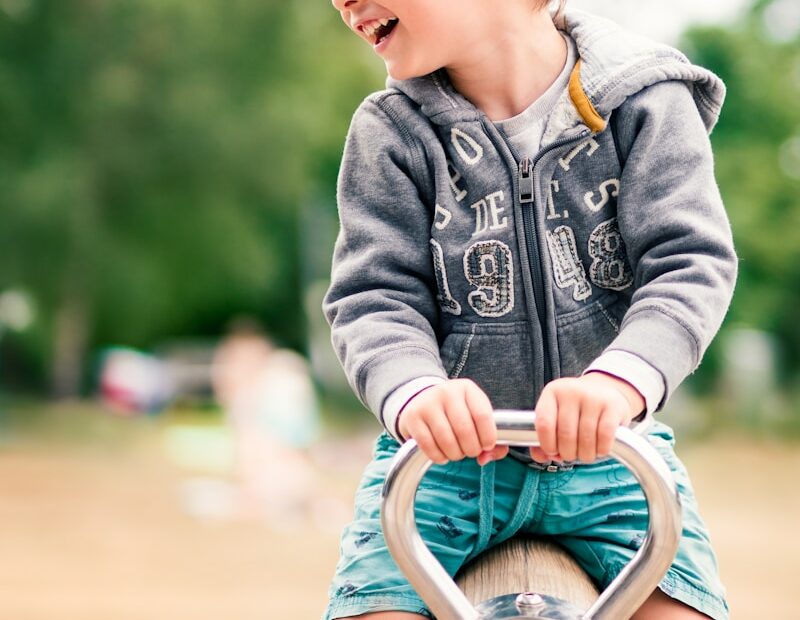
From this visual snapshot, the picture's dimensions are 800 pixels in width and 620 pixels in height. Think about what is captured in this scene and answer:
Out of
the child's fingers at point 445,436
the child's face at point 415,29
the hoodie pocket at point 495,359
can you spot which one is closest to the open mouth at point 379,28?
the child's face at point 415,29

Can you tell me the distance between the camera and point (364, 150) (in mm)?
947

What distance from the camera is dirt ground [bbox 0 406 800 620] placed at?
277 inches

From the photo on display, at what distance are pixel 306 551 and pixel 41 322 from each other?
3.71 m

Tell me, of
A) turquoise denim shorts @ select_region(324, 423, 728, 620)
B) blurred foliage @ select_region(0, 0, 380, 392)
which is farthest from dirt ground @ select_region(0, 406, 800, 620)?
turquoise denim shorts @ select_region(324, 423, 728, 620)

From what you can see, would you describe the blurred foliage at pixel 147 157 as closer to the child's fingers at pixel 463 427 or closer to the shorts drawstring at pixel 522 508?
the shorts drawstring at pixel 522 508

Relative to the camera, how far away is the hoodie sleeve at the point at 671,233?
784mm

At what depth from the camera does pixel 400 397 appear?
784 millimetres

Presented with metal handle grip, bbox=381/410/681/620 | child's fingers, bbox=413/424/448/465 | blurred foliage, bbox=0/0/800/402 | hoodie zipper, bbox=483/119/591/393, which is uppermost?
blurred foliage, bbox=0/0/800/402

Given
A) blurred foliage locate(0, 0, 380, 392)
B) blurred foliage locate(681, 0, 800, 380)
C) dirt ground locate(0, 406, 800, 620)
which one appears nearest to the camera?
dirt ground locate(0, 406, 800, 620)

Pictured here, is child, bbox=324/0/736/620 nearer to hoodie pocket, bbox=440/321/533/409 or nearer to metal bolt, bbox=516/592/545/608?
hoodie pocket, bbox=440/321/533/409

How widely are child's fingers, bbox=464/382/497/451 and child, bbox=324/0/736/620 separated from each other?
12cm

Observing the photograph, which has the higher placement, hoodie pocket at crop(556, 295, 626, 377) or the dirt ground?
the dirt ground

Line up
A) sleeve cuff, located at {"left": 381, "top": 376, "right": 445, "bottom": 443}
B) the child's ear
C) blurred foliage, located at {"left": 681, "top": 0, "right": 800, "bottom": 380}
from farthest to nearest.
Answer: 1. blurred foliage, located at {"left": 681, "top": 0, "right": 800, "bottom": 380}
2. the child's ear
3. sleeve cuff, located at {"left": 381, "top": 376, "right": 445, "bottom": 443}

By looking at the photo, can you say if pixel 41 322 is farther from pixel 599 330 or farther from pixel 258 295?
pixel 599 330
